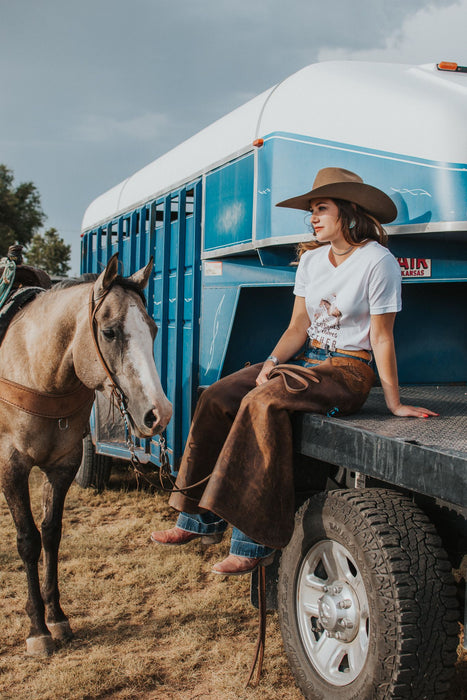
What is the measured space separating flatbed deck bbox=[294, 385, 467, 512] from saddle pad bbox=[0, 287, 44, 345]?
1963 mm

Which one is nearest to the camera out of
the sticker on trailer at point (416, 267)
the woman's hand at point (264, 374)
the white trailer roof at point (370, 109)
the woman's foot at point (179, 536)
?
the woman's hand at point (264, 374)

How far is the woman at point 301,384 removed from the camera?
2.44 metres

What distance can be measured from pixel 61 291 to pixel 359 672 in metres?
2.44

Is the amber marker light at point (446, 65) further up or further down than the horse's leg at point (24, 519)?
further up

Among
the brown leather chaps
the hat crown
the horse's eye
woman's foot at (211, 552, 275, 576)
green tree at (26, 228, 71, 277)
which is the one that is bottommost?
woman's foot at (211, 552, 275, 576)

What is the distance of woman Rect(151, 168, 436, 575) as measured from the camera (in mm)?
2443

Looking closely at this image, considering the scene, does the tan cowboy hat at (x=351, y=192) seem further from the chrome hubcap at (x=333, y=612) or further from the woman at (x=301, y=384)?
the chrome hubcap at (x=333, y=612)

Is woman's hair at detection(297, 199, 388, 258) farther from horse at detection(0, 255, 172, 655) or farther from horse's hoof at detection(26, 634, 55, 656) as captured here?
horse's hoof at detection(26, 634, 55, 656)

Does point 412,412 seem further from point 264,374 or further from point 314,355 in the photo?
point 264,374

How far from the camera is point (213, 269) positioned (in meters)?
4.35

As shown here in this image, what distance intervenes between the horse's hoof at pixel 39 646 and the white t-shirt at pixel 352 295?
210 centimetres

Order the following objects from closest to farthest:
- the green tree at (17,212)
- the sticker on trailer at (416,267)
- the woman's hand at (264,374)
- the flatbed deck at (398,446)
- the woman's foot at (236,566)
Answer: the flatbed deck at (398,446) < the woman's foot at (236,566) < the woman's hand at (264,374) < the sticker on trailer at (416,267) < the green tree at (17,212)

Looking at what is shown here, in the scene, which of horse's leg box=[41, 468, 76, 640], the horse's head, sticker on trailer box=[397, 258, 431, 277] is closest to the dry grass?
horse's leg box=[41, 468, 76, 640]

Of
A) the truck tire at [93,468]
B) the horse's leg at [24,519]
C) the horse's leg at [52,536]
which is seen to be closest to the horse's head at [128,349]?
the horse's leg at [24,519]
